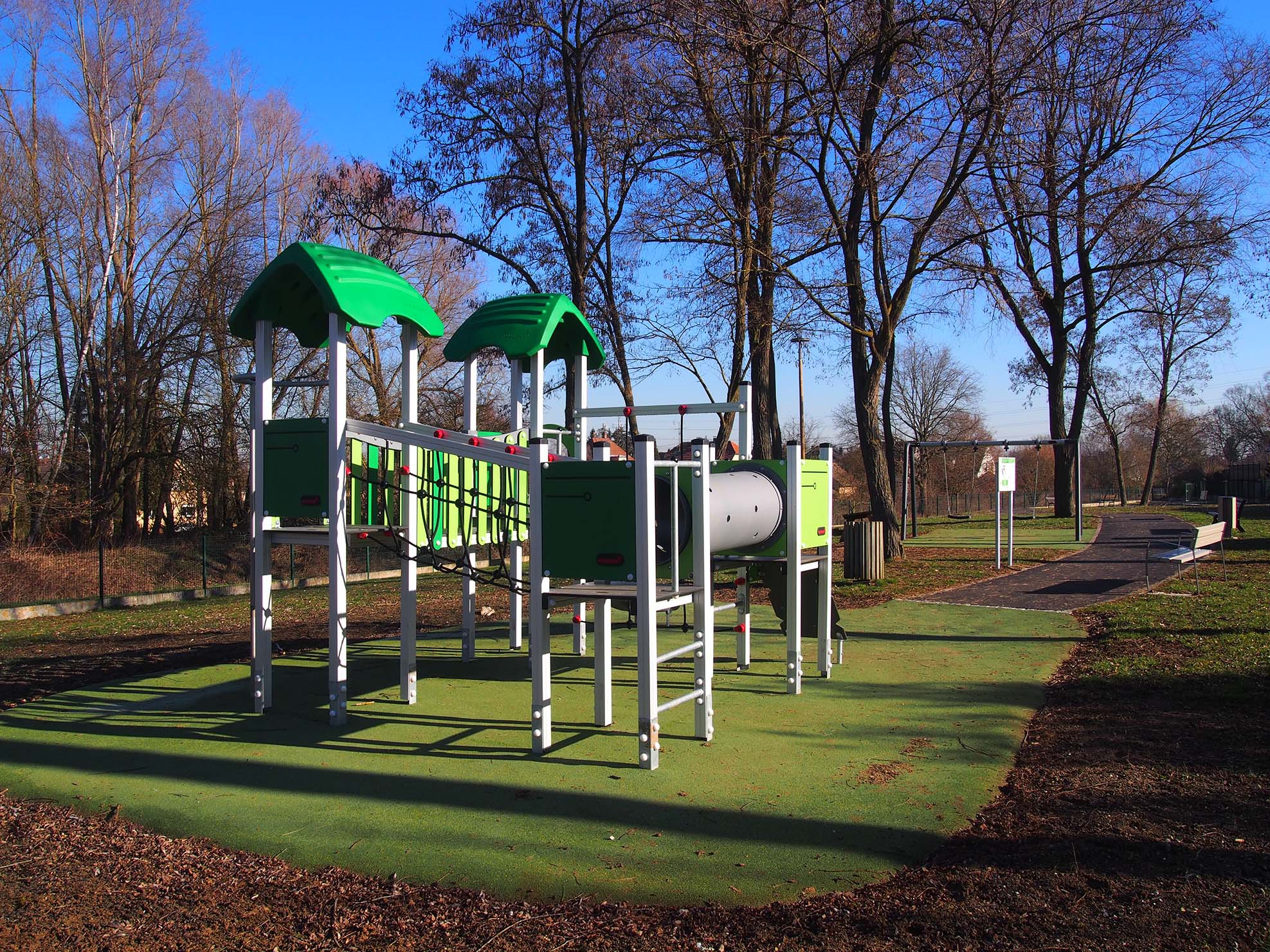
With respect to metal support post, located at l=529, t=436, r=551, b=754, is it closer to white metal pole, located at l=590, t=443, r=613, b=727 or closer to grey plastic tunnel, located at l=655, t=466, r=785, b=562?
white metal pole, located at l=590, t=443, r=613, b=727

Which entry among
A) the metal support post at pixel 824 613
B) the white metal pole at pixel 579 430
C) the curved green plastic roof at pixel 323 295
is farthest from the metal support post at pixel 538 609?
the white metal pole at pixel 579 430

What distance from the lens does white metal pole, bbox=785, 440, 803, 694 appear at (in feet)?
22.5

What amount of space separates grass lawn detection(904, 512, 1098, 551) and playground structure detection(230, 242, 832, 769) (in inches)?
513

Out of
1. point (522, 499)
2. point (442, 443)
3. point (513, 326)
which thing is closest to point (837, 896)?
point (442, 443)

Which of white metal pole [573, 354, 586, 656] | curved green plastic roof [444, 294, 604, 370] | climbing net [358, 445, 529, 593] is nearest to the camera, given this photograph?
climbing net [358, 445, 529, 593]

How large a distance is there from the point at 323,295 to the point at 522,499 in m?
3.03

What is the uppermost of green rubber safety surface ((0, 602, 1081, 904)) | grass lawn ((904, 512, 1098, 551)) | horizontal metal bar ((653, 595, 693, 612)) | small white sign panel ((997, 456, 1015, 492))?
small white sign panel ((997, 456, 1015, 492))

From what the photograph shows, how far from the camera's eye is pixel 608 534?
17.4 feet

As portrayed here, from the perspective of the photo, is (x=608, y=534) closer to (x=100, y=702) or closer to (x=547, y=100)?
(x=100, y=702)

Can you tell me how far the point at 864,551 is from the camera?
1391cm

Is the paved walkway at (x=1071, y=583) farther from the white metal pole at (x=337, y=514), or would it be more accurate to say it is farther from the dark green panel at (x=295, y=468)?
the dark green panel at (x=295, y=468)

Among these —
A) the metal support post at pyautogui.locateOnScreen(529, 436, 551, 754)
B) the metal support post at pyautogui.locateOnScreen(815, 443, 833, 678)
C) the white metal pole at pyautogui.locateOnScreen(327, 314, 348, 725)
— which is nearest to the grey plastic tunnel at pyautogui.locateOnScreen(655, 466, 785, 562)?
the metal support post at pyautogui.locateOnScreen(815, 443, 833, 678)

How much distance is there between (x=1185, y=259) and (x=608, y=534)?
20.8 metres

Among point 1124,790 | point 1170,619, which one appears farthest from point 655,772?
point 1170,619
